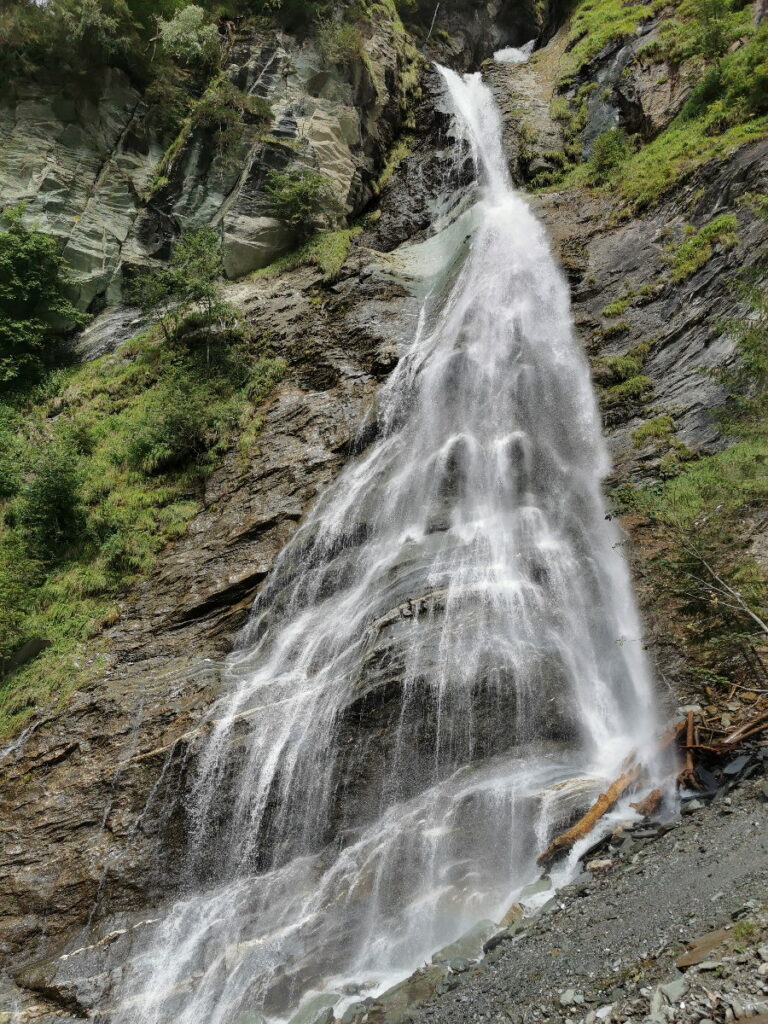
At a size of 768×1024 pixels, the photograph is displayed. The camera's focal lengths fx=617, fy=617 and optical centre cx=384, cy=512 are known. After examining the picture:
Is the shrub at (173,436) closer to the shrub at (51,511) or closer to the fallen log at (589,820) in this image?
the shrub at (51,511)

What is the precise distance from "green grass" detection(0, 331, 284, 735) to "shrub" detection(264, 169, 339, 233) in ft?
22.0

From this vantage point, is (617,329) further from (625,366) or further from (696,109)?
(696,109)

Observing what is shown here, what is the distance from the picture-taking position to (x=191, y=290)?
848 inches

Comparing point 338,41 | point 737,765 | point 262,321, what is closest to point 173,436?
point 262,321

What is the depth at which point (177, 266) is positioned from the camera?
22516mm

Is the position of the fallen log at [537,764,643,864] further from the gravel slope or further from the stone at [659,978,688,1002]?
the stone at [659,978,688,1002]

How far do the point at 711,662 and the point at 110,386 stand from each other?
20.4 m

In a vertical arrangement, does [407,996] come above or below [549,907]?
below

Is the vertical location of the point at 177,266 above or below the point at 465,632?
above

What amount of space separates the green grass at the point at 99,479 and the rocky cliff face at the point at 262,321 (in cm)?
76

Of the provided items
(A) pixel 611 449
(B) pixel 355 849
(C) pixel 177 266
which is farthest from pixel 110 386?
(B) pixel 355 849

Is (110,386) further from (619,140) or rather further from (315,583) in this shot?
(619,140)

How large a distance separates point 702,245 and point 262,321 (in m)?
14.1

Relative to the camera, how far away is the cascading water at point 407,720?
7750 millimetres
